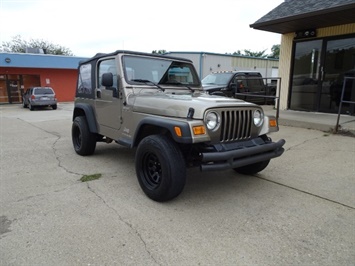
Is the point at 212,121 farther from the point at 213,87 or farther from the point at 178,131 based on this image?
the point at 213,87

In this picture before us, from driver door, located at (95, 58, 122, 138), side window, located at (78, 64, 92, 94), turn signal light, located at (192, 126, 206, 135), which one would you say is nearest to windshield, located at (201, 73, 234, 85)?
side window, located at (78, 64, 92, 94)

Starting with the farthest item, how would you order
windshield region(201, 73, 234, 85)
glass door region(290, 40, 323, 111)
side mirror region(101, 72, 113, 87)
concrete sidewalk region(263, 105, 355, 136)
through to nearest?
windshield region(201, 73, 234, 85) → glass door region(290, 40, 323, 111) → concrete sidewalk region(263, 105, 355, 136) → side mirror region(101, 72, 113, 87)

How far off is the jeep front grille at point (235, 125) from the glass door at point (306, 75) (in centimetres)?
698

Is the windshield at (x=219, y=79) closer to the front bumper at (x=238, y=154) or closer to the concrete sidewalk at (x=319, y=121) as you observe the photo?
the concrete sidewalk at (x=319, y=121)

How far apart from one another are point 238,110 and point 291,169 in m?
1.97

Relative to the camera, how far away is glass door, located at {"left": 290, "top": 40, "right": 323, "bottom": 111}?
9.30 metres

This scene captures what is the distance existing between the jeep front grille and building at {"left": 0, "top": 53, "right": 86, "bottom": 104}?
22.7m

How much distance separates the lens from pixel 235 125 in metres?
3.47

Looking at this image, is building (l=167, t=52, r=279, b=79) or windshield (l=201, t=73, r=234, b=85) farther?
building (l=167, t=52, r=279, b=79)

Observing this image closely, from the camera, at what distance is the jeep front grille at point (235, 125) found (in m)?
3.36

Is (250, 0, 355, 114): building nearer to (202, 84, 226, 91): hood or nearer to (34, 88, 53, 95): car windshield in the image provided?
(202, 84, 226, 91): hood

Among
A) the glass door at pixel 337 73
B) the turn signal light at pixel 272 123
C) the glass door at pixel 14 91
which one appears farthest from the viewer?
the glass door at pixel 14 91

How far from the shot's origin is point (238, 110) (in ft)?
11.5

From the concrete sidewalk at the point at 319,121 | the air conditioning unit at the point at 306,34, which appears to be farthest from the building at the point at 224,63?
the concrete sidewalk at the point at 319,121
